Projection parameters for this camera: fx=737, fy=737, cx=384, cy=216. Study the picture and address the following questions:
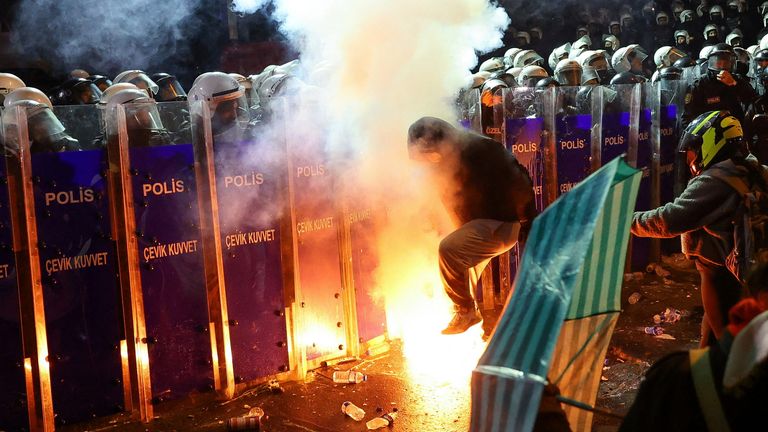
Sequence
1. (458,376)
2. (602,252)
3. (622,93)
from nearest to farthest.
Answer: (602,252), (458,376), (622,93)

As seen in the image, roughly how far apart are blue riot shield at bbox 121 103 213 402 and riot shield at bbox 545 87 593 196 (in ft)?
15.9

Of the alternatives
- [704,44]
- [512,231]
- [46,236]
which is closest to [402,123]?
[512,231]

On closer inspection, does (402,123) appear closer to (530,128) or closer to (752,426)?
(530,128)

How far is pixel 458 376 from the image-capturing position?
679 cm

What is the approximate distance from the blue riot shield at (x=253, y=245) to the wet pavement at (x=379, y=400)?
1.17 feet

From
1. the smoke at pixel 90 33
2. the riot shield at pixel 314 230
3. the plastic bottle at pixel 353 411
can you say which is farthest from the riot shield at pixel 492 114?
the smoke at pixel 90 33

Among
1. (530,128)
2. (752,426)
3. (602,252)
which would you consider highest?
(530,128)

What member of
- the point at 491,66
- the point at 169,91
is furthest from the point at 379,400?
the point at 491,66

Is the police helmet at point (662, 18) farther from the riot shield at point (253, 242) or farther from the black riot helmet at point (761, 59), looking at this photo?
the riot shield at point (253, 242)

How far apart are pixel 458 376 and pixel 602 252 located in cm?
412

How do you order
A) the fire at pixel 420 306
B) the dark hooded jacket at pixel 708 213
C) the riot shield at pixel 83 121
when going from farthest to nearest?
the fire at pixel 420 306 → the riot shield at pixel 83 121 → the dark hooded jacket at pixel 708 213

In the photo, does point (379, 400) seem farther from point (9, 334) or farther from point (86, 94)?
point (86, 94)

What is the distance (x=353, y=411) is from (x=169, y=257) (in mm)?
1986

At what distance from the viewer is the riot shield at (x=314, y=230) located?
6.72 m
